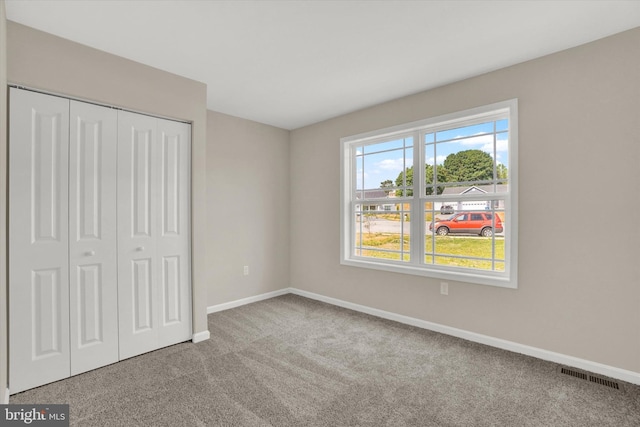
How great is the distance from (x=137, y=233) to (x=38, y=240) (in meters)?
0.64

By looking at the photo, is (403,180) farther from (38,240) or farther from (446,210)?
(38,240)

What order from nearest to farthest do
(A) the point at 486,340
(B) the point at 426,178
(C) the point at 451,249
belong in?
(A) the point at 486,340 → (C) the point at 451,249 → (B) the point at 426,178

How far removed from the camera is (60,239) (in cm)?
230

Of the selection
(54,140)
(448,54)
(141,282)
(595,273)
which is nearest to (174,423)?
(141,282)

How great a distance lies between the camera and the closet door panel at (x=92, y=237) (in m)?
2.36

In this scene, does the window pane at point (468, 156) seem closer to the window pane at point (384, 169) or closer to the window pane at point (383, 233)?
the window pane at point (384, 169)

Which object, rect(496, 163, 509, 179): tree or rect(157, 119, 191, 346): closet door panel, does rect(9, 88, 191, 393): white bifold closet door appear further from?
rect(496, 163, 509, 179): tree

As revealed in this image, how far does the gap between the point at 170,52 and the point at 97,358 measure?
8.38ft

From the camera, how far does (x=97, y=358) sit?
244 centimetres

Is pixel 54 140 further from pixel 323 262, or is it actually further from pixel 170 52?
pixel 323 262

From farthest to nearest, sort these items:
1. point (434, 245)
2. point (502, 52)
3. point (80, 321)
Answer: point (434, 245) < point (502, 52) < point (80, 321)

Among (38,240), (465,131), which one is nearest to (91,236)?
(38,240)

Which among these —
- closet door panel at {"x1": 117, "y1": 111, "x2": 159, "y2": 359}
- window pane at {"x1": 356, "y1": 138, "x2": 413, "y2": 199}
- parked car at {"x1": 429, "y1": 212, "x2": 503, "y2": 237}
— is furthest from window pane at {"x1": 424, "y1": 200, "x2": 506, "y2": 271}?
closet door panel at {"x1": 117, "y1": 111, "x2": 159, "y2": 359}

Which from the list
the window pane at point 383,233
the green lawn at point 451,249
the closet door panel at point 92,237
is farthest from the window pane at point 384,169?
the closet door panel at point 92,237
